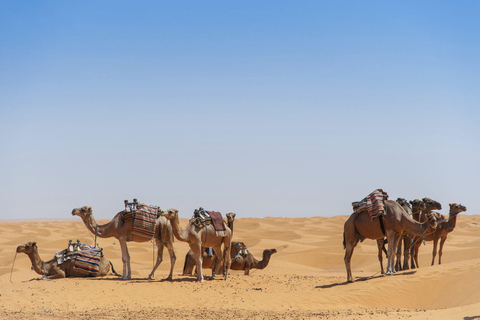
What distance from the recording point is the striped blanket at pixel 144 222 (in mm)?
17562

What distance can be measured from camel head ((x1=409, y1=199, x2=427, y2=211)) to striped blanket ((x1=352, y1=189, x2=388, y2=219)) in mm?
1866

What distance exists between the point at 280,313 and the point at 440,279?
5.03m

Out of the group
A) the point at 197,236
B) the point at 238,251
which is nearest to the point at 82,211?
the point at 197,236

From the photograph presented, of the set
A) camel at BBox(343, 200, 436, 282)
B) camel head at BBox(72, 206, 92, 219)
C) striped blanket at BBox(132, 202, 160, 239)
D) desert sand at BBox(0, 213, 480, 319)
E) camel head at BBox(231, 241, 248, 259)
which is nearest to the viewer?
desert sand at BBox(0, 213, 480, 319)

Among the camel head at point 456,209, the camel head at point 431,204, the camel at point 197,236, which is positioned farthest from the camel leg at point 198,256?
the camel head at point 456,209

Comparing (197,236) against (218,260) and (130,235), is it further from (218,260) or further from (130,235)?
(130,235)

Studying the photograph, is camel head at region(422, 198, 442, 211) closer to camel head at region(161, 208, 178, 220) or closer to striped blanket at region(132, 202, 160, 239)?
camel head at region(161, 208, 178, 220)

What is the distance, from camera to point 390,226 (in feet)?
54.6

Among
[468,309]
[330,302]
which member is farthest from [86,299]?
[468,309]

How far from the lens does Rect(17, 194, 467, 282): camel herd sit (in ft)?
54.9

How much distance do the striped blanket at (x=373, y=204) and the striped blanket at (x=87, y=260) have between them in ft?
27.6

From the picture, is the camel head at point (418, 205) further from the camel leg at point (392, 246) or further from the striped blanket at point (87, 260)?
the striped blanket at point (87, 260)

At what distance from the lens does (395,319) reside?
37.7 feet

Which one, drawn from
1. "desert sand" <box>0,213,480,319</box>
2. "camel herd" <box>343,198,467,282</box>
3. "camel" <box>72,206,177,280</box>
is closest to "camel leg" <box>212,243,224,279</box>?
"desert sand" <box>0,213,480,319</box>
